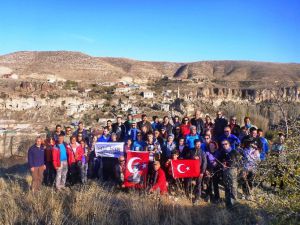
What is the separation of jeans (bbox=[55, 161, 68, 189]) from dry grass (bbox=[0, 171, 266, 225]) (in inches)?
38.4

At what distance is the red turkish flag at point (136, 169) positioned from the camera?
801cm

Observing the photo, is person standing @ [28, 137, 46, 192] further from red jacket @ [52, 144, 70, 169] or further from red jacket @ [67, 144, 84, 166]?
red jacket @ [67, 144, 84, 166]

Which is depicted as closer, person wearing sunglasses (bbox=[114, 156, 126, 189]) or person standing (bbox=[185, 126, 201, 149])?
person wearing sunglasses (bbox=[114, 156, 126, 189])

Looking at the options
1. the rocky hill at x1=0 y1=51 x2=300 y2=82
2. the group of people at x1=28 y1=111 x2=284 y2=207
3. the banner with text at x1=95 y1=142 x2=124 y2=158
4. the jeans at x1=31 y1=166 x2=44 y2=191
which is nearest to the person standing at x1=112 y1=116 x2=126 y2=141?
the group of people at x1=28 y1=111 x2=284 y2=207

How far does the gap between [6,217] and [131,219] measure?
2.18 m

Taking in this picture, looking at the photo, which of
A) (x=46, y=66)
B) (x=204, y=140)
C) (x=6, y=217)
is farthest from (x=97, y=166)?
(x=46, y=66)

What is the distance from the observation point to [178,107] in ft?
114

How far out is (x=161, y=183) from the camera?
7520mm

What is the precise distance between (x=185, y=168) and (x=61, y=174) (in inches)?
129

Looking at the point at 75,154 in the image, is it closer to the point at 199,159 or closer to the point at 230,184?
the point at 199,159

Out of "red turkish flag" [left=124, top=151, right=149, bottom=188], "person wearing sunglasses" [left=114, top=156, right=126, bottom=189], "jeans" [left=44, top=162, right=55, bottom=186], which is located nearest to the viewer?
"red turkish flag" [left=124, top=151, right=149, bottom=188]

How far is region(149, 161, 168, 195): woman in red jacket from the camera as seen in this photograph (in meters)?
7.40

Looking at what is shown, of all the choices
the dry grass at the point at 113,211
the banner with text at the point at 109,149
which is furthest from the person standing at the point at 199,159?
the banner with text at the point at 109,149

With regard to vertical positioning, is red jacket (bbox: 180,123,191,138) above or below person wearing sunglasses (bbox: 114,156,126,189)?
above
